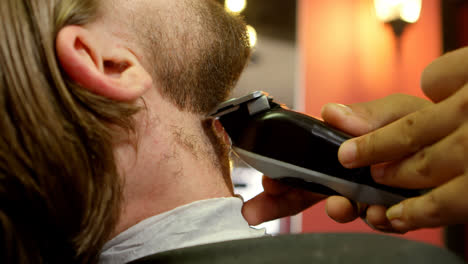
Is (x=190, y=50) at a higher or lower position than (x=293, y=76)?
higher

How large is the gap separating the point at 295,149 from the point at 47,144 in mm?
380

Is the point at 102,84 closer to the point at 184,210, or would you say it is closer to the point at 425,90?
the point at 184,210

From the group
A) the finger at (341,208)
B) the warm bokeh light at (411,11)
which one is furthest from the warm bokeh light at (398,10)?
the finger at (341,208)

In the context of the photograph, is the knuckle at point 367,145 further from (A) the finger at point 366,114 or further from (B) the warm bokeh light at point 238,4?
(B) the warm bokeh light at point 238,4

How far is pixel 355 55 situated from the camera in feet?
6.63

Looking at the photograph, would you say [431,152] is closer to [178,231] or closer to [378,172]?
[378,172]

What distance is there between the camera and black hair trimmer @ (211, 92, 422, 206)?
0.55 meters

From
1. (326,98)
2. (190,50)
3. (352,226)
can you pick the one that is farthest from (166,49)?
(352,226)

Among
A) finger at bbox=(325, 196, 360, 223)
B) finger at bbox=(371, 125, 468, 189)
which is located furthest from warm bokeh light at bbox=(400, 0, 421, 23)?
finger at bbox=(371, 125, 468, 189)

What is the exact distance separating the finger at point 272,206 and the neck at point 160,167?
0.25 m

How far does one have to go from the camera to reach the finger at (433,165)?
39cm

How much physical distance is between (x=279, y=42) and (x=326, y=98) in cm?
40

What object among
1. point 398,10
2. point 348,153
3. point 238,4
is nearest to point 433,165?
point 348,153

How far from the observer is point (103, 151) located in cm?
55
